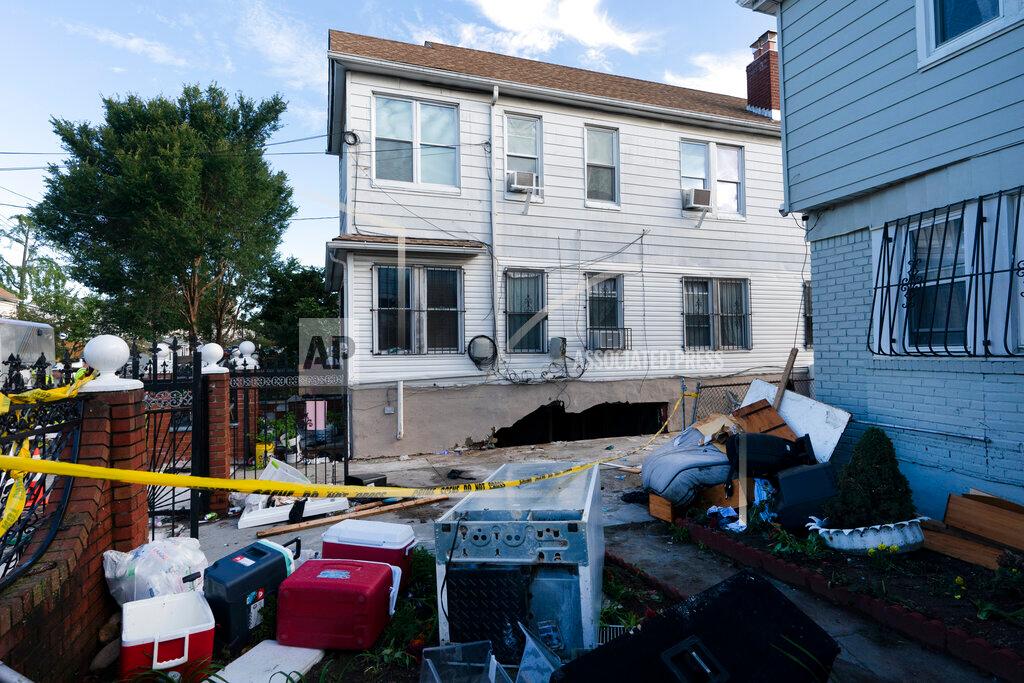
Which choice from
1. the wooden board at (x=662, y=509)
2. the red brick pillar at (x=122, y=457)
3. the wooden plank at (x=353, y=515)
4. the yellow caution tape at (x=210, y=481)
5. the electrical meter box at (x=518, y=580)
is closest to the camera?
the yellow caution tape at (x=210, y=481)

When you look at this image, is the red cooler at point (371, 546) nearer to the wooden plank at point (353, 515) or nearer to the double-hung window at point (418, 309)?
the wooden plank at point (353, 515)

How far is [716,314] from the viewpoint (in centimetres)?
1240

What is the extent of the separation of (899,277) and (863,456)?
1.95 m

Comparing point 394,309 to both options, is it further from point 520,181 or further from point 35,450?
point 35,450

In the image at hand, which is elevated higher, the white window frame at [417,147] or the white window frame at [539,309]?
the white window frame at [417,147]

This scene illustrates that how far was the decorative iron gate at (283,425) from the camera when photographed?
26.7ft

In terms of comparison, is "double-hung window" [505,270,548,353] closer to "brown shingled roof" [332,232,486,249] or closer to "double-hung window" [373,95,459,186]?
"brown shingled roof" [332,232,486,249]

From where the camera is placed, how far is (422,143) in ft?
33.7

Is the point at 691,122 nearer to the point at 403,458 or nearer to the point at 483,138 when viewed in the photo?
the point at 483,138

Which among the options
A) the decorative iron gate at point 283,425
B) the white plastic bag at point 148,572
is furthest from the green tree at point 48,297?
the white plastic bag at point 148,572

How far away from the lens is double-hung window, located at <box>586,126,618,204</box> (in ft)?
37.9

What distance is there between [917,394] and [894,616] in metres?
2.69

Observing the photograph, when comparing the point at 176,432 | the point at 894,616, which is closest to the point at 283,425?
the point at 176,432

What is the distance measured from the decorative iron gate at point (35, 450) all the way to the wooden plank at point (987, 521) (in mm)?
6215
